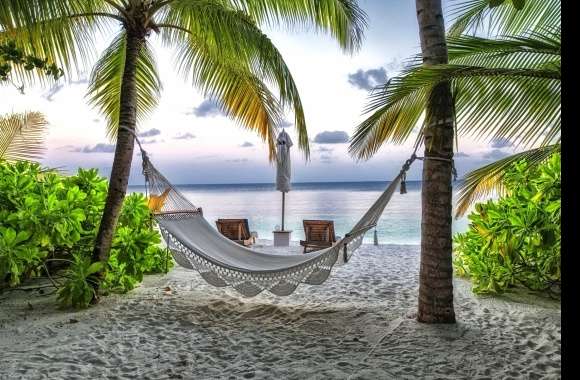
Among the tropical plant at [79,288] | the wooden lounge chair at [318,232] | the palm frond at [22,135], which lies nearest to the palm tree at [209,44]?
the tropical plant at [79,288]

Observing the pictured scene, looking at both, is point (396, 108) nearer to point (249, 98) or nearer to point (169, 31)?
point (249, 98)

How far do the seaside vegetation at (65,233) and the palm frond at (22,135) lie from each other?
55.2 inches

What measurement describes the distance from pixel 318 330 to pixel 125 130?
1769 mm

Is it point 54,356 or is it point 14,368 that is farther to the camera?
point 54,356

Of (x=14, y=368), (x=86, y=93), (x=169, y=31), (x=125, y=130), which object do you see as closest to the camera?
(x=14, y=368)

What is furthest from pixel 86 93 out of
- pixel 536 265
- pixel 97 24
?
pixel 536 265

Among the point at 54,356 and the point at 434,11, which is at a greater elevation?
the point at 434,11

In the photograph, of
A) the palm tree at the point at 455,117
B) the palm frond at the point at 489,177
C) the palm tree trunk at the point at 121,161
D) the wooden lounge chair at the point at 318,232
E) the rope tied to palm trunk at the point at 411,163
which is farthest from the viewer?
the wooden lounge chair at the point at 318,232

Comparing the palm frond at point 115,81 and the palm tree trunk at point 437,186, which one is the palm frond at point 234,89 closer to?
the palm frond at point 115,81

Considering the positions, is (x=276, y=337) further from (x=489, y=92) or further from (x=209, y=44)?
(x=209, y=44)

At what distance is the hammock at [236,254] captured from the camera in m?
2.63

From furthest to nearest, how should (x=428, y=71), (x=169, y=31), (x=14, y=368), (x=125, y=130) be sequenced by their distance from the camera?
1. (x=169, y=31)
2. (x=125, y=130)
3. (x=428, y=71)
4. (x=14, y=368)

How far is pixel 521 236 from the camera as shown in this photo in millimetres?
2957

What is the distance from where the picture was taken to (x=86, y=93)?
421 centimetres
